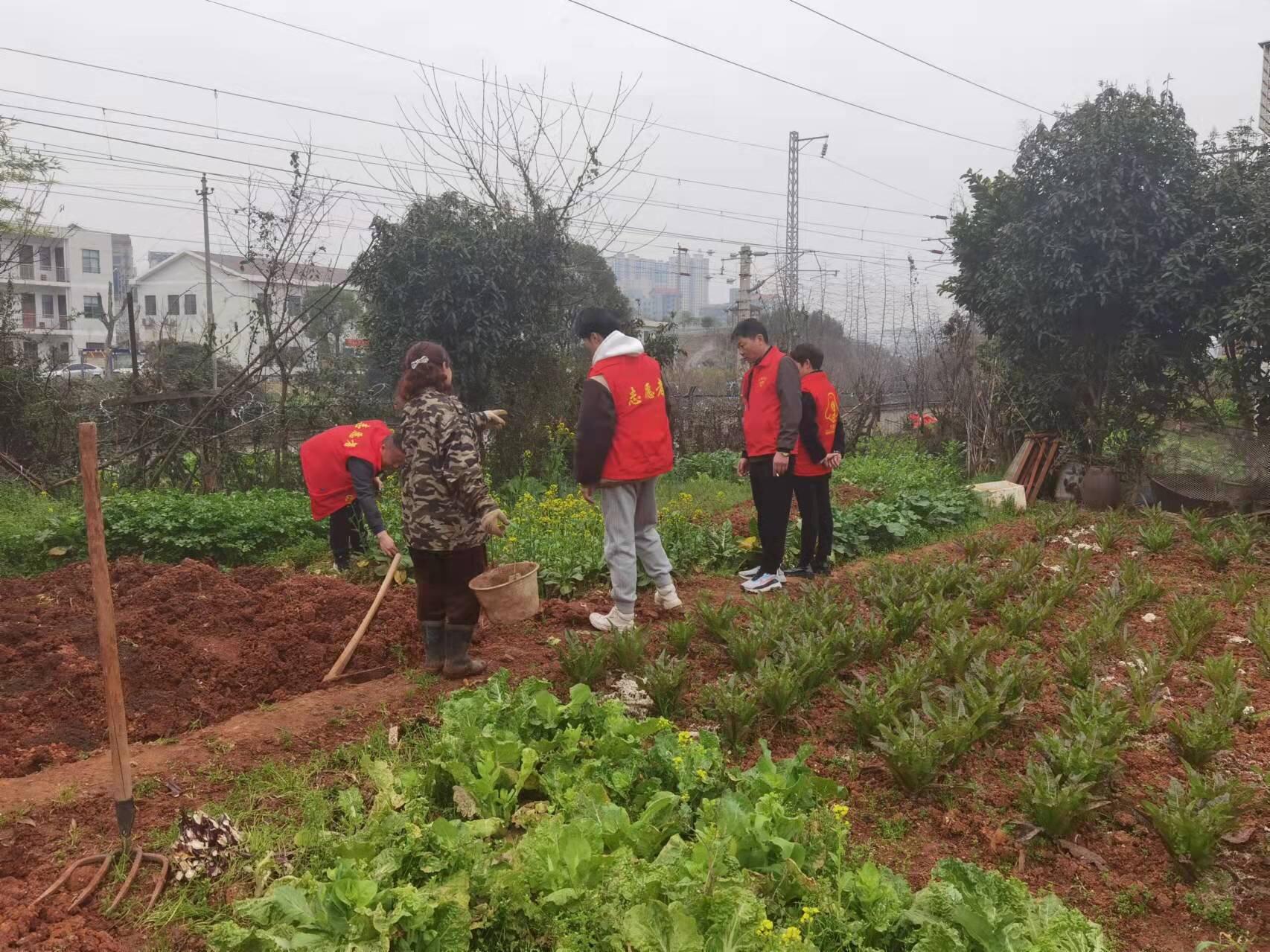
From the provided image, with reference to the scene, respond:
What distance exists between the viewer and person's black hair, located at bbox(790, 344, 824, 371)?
6898mm

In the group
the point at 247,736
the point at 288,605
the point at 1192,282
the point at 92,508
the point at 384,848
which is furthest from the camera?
the point at 1192,282

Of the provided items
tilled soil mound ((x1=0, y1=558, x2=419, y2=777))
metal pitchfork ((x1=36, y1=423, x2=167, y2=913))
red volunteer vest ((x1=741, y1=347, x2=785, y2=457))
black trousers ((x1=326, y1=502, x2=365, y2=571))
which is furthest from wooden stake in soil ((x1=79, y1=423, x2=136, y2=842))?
red volunteer vest ((x1=741, y1=347, x2=785, y2=457))

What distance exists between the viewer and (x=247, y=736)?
4129 millimetres

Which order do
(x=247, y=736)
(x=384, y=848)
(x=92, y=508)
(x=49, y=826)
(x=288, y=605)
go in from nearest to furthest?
(x=384, y=848) → (x=92, y=508) → (x=49, y=826) → (x=247, y=736) → (x=288, y=605)

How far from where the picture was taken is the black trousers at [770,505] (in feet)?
21.2

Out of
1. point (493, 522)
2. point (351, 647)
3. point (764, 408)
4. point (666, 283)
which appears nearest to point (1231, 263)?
point (764, 408)

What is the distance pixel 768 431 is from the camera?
641 centimetres

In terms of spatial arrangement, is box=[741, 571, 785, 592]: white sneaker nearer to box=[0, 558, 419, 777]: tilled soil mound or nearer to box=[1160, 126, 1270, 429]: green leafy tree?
box=[0, 558, 419, 777]: tilled soil mound

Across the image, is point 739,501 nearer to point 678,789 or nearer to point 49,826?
point 678,789

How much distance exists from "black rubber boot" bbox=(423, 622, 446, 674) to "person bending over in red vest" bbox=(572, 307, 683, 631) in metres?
0.97

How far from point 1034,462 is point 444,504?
330 inches

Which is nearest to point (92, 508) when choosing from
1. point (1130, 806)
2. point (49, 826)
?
point (49, 826)

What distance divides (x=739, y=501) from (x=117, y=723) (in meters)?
7.99

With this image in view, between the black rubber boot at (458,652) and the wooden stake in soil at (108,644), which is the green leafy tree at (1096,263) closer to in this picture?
the black rubber boot at (458,652)
